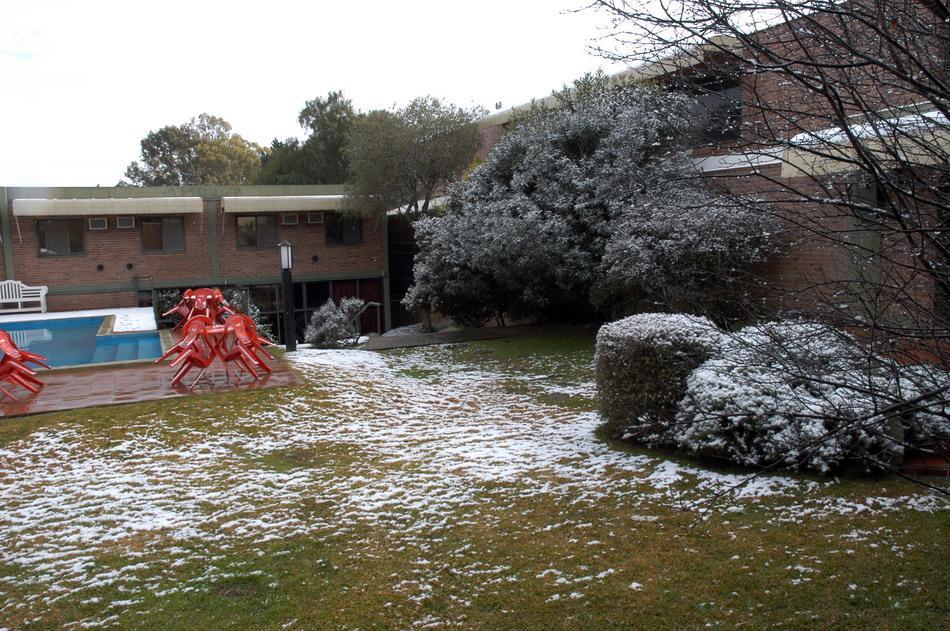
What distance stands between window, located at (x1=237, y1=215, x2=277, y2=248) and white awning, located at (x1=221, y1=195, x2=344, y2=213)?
0.86 metres

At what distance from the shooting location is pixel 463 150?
21516mm

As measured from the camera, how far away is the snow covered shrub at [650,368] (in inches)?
263

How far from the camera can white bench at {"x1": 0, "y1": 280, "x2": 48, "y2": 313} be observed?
2241cm

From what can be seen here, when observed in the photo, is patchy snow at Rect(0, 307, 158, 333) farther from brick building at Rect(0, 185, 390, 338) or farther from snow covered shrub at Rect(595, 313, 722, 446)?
snow covered shrub at Rect(595, 313, 722, 446)

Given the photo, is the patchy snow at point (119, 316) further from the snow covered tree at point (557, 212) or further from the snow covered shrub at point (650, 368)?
the snow covered shrub at point (650, 368)

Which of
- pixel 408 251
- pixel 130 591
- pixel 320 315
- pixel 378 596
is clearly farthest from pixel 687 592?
pixel 408 251

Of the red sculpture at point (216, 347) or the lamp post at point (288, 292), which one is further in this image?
the lamp post at point (288, 292)

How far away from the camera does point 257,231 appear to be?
26000 millimetres

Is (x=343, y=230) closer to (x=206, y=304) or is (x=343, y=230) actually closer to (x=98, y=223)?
(x=98, y=223)

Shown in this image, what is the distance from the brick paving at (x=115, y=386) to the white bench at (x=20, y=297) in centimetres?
1299

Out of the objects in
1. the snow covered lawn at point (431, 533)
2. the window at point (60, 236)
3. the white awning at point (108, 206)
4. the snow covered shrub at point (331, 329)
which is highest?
the white awning at point (108, 206)

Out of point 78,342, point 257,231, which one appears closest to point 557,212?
point 78,342

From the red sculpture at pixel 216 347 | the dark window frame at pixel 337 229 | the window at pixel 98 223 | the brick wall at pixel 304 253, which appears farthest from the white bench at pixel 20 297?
the red sculpture at pixel 216 347

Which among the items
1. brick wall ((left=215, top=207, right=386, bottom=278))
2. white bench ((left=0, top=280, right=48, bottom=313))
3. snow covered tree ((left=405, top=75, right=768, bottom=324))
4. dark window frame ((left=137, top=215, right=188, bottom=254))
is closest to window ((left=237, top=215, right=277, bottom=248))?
brick wall ((left=215, top=207, right=386, bottom=278))
